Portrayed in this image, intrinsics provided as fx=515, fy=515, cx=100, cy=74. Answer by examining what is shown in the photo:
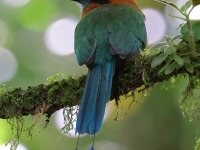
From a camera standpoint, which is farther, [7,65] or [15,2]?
[15,2]

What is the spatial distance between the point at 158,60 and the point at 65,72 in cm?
391

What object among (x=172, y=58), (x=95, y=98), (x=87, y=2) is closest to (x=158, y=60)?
(x=172, y=58)

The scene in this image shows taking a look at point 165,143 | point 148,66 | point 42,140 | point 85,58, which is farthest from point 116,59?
point 42,140

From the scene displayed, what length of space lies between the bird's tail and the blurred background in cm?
183

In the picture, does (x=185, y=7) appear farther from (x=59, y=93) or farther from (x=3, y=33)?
(x=3, y=33)

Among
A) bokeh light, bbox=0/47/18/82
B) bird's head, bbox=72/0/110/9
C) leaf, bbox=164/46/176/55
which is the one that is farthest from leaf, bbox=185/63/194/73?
bokeh light, bbox=0/47/18/82

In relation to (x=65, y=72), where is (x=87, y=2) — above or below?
above

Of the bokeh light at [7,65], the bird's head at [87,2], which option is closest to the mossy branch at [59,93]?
the bird's head at [87,2]

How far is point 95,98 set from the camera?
3.23 m

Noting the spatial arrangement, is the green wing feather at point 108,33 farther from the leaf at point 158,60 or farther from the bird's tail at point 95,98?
the leaf at point 158,60

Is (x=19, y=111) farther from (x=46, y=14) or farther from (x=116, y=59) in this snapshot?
(x=46, y=14)

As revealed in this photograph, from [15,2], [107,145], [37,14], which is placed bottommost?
[107,145]

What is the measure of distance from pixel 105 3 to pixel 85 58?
880 mm

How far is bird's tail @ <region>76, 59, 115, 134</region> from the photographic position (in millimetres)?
3070
